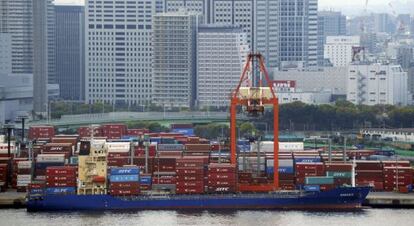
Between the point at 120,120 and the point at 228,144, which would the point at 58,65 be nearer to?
the point at 120,120

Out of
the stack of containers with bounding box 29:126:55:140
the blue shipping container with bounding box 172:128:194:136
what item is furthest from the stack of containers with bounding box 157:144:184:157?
the blue shipping container with bounding box 172:128:194:136

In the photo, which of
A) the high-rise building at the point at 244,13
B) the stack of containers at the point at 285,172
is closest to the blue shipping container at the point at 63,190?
the stack of containers at the point at 285,172

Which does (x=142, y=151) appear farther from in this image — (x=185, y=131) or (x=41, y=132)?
(x=185, y=131)

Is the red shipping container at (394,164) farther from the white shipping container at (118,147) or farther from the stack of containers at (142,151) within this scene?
the white shipping container at (118,147)

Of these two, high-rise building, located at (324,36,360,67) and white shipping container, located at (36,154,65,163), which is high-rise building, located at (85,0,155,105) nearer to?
high-rise building, located at (324,36,360,67)

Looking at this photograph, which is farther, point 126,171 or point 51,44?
point 51,44

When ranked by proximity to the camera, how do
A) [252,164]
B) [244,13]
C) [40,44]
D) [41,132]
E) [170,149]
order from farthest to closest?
[244,13], [40,44], [41,132], [170,149], [252,164]

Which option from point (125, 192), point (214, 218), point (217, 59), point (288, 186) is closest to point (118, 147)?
point (125, 192)
